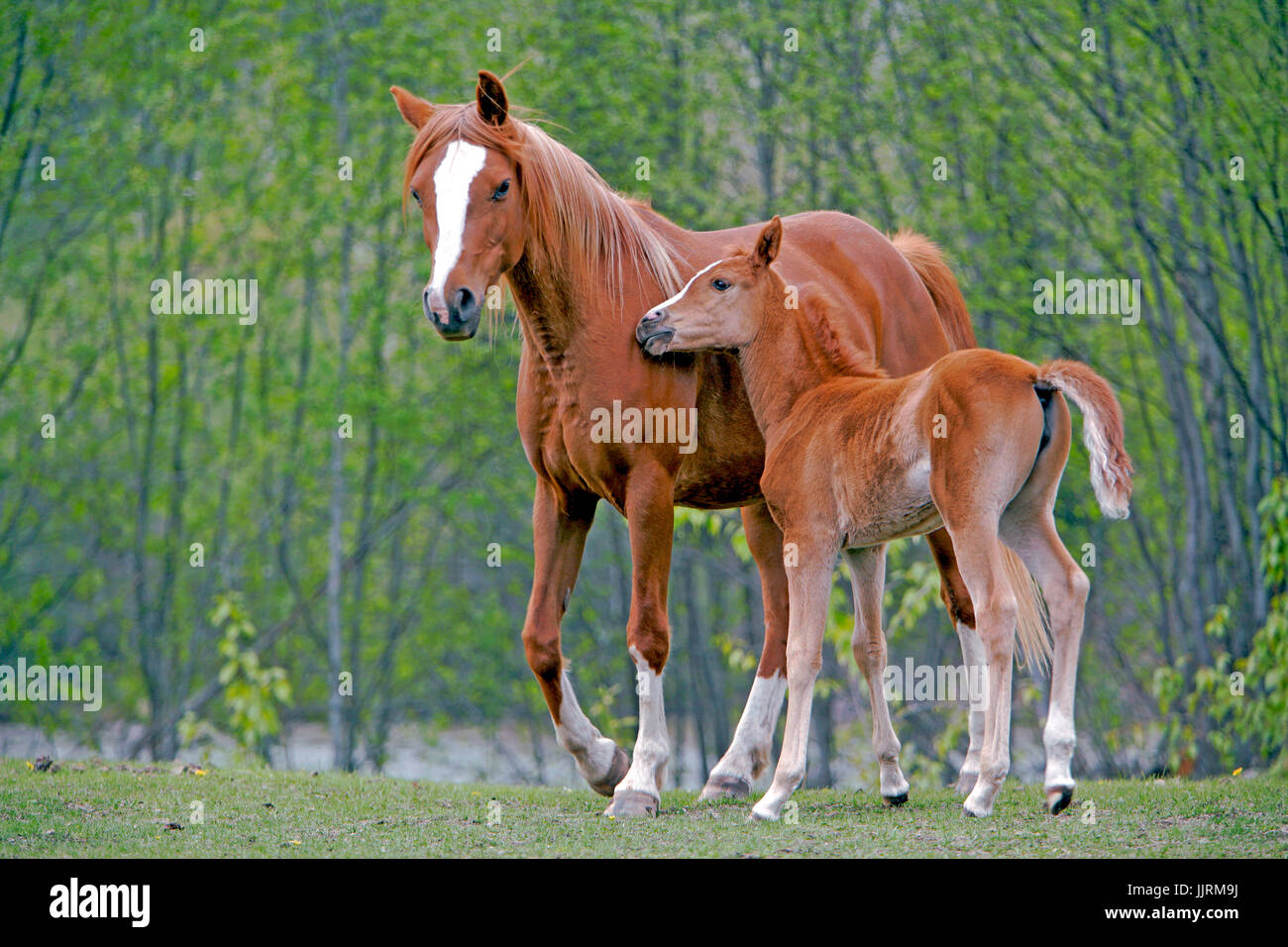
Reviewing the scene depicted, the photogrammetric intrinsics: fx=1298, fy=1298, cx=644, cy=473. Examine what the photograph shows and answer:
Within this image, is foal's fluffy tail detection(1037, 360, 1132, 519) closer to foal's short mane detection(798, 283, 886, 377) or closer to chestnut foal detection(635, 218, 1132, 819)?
chestnut foal detection(635, 218, 1132, 819)

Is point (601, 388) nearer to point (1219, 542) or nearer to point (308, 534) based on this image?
point (1219, 542)

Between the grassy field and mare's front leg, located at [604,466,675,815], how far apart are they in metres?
0.29

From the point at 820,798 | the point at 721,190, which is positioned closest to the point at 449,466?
the point at 721,190

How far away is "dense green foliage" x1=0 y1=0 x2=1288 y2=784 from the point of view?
12031mm

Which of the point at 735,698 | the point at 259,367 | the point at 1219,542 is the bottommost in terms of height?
the point at 735,698

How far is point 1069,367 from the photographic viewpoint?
5.46 m

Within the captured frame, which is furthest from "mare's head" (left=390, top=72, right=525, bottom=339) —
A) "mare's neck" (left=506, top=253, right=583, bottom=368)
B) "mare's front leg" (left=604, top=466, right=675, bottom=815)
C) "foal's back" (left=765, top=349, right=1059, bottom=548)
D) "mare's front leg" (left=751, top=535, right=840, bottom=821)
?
"mare's front leg" (left=751, top=535, right=840, bottom=821)

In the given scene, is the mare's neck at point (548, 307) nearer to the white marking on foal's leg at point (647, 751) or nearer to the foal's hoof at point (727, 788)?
the white marking on foal's leg at point (647, 751)

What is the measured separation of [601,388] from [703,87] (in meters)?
9.17

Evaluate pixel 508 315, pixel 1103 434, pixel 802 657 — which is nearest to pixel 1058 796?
pixel 802 657

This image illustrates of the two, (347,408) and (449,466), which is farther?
(449,466)

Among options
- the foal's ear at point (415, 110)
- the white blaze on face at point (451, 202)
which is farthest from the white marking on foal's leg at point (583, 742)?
the foal's ear at point (415, 110)

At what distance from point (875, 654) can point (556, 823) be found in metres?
1.91

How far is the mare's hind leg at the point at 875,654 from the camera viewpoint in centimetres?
661
